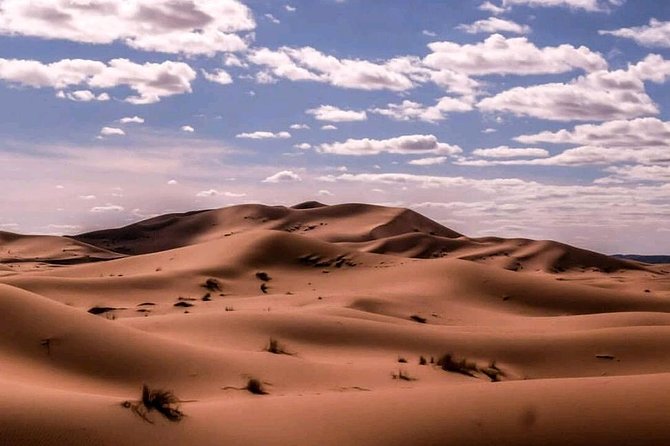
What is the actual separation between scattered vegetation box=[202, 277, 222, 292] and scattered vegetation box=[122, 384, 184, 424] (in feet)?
65.8

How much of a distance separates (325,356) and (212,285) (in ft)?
47.2

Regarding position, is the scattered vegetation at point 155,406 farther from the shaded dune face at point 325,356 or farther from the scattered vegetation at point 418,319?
the scattered vegetation at point 418,319

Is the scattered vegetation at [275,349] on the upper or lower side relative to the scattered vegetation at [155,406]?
lower

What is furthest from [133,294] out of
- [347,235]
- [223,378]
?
[347,235]

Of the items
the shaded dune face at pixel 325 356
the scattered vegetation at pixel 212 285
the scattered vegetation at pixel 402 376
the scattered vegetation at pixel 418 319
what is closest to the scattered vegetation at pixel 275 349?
the shaded dune face at pixel 325 356

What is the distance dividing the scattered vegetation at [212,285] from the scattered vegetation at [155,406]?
20.0 m

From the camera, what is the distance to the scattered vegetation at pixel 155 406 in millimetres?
7492

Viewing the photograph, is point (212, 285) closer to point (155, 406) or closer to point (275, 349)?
point (275, 349)

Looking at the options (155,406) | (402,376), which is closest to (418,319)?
(402,376)

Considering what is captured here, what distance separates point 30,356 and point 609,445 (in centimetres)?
796

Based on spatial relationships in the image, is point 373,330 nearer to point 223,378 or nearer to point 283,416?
point 223,378

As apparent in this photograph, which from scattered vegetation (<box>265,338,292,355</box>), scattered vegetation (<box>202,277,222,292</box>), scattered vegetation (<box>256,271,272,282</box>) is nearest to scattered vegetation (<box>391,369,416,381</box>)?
scattered vegetation (<box>265,338,292,355</box>)

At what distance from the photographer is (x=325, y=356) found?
14.6 metres

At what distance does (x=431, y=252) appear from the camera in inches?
2267
